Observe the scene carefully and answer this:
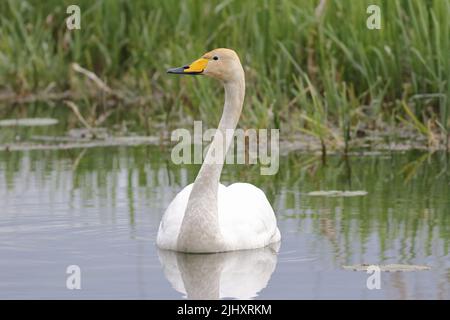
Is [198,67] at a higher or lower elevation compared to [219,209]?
higher

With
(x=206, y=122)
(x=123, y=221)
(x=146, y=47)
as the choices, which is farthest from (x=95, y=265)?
(x=146, y=47)

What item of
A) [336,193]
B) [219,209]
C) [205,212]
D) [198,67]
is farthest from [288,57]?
[205,212]

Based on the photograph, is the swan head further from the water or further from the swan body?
the water

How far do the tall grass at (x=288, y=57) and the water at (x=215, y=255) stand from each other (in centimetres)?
64

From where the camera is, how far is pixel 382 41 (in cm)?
1324

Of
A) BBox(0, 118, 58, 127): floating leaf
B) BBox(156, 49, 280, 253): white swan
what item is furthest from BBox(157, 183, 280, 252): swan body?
BBox(0, 118, 58, 127): floating leaf

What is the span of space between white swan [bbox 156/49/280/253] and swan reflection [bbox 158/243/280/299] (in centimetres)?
7

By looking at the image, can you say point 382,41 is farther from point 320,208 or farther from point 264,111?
point 320,208

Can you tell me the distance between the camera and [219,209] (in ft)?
29.6

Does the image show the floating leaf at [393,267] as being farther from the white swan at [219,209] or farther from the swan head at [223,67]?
the swan head at [223,67]

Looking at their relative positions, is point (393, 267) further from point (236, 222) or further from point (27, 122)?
point (27, 122)

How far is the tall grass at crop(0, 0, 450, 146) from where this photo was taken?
41.8 ft

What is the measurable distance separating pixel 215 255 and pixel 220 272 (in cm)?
54

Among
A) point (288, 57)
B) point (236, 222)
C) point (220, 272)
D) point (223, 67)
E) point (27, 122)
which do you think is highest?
point (288, 57)
